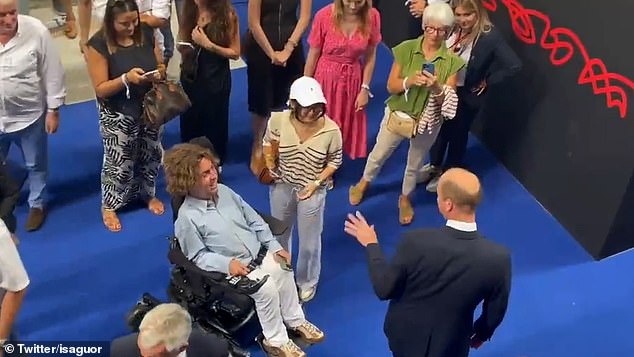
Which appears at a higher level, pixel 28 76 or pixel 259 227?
pixel 28 76

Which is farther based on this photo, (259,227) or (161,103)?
(161,103)

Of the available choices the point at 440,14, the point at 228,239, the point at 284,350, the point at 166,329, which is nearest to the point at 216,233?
the point at 228,239

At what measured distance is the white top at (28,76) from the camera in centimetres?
456

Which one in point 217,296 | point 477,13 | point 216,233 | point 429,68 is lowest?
point 217,296

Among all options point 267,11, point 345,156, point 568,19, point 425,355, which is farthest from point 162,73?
point 568,19

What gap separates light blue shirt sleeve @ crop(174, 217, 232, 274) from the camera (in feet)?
13.6

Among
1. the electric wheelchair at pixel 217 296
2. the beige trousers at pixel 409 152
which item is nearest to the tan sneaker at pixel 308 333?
the electric wheelchair at pixel 217 296

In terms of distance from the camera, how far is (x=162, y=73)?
4816 millimetres

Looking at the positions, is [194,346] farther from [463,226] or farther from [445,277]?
[463,226]

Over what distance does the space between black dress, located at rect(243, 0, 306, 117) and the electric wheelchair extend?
141 centimetres

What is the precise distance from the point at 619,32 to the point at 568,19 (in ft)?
1.48

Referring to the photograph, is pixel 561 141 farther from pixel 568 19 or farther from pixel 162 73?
pixel 162 73

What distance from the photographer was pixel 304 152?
4.43m

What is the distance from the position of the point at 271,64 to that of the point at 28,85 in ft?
5.28
